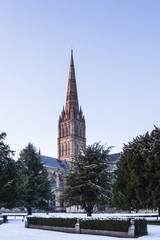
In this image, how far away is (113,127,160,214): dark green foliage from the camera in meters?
25.5

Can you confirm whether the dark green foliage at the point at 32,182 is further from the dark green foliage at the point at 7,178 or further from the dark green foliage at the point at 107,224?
the dark green foliage at the point at 107,224

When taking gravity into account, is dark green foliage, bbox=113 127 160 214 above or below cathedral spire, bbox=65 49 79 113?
below

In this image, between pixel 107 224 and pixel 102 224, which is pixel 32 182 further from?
pixel 107 224

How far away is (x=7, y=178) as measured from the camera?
34500 millimetres

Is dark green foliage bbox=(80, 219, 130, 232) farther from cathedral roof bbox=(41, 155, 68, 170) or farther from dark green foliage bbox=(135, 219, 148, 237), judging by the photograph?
cathedral roof bbox=(41, 155, 68, 170)

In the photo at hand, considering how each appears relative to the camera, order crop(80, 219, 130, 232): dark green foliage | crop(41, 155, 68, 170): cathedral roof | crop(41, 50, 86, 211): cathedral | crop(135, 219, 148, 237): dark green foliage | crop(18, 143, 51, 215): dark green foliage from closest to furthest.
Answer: crop(135, 219, 148, 237): dark green foliage → crop(80, 219, 130, 232): dark green foliage → crop(18, 143, 51, 215): dark green foliage → crop(41, 155, 68, 170): cathedral roof → crop(41, 50, 86, 211): cathedral

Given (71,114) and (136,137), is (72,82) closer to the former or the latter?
(71,114)

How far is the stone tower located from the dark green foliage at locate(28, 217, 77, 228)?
10457 centimetres

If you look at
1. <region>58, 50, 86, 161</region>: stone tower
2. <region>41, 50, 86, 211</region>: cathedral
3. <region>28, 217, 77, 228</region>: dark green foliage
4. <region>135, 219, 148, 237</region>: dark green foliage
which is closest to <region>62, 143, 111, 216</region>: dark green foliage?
<region>28, 217, 77, 228</region>: dark green foliage

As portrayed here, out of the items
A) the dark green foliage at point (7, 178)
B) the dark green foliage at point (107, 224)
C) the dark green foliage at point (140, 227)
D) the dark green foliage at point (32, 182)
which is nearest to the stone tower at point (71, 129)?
the dark green foliage at point (32, 182)

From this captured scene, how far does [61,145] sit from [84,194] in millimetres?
106116

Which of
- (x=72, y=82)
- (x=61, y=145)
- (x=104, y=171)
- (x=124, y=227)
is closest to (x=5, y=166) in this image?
(x=104, y=171)

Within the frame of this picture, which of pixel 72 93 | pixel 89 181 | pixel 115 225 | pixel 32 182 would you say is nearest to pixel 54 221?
pixel 115 225

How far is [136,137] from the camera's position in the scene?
98.4 ft
